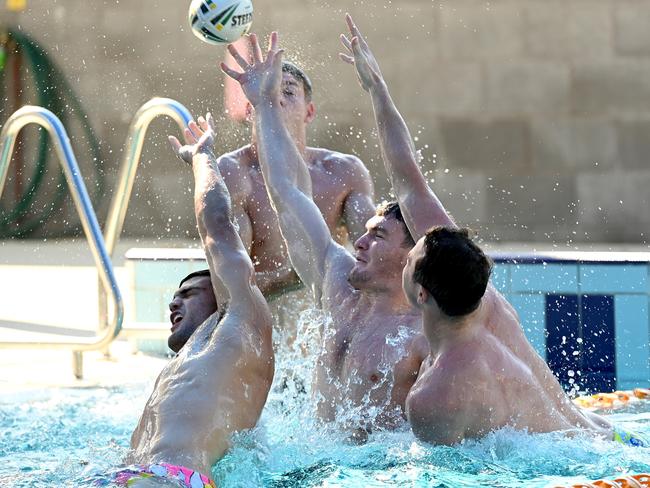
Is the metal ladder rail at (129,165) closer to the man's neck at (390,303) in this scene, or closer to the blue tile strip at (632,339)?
the man's neck at (390,303)

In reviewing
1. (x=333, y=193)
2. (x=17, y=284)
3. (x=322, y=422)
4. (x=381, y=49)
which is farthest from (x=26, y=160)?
(x=322, y=422)

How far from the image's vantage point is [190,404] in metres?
3.12

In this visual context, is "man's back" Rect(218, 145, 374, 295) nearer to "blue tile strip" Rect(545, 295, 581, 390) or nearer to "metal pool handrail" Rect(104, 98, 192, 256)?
"metal pool handrail" Rect(104, 98, 192, 256)

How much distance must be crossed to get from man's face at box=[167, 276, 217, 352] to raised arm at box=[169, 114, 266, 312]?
210 mm

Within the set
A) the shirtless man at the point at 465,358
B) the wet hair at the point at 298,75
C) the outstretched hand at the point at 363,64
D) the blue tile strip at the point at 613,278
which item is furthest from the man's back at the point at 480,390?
the blue tile strip at the point at 613,278

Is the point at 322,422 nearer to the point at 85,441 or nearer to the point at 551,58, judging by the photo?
the point at 85,441

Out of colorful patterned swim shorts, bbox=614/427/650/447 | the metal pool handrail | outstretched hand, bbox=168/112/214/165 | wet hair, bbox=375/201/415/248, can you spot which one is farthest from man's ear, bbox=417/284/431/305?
the metal pool handrail

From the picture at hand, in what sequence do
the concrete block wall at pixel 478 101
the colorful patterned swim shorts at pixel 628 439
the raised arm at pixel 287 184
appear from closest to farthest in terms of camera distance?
the colorful patterned swim shorts at pixel 628 439 → the raised arm at pixel 287 184 → the concrete block wall at pixel 478 101

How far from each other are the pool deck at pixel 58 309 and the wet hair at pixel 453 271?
2822 millimetres

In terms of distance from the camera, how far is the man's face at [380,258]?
3.75m

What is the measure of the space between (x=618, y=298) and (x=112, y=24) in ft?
22.7

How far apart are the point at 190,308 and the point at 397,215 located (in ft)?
2.60

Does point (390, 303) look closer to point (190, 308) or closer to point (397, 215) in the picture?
point (397, 215)

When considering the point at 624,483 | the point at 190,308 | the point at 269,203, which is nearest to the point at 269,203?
the point at 269,203
